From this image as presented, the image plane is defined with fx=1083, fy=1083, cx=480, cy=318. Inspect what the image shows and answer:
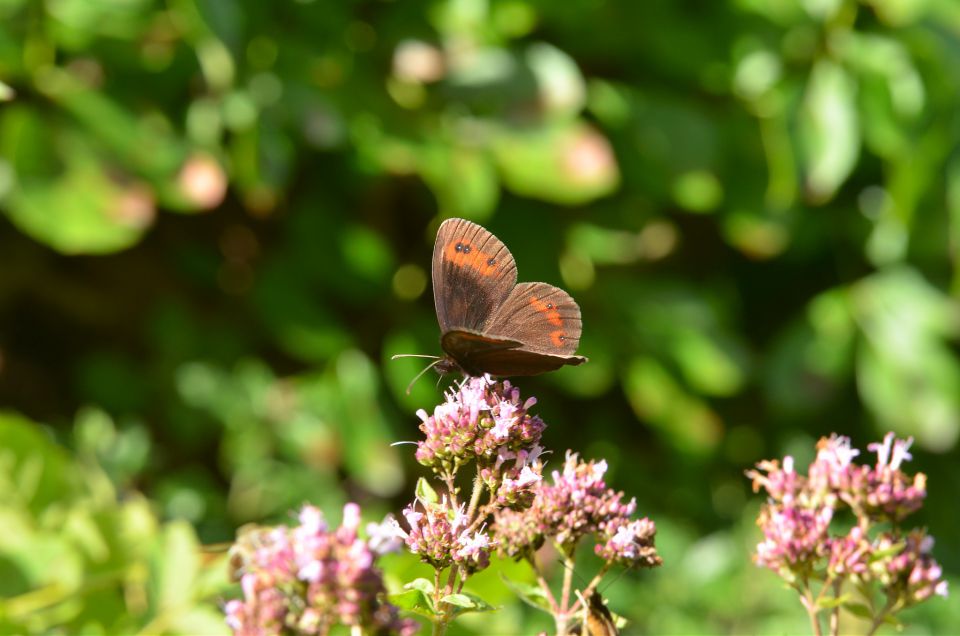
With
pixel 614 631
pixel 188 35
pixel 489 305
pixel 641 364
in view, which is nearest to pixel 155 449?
pixel 188 35

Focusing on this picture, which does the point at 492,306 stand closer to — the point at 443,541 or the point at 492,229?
the point at 443,541

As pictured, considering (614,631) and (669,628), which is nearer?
(614,631)

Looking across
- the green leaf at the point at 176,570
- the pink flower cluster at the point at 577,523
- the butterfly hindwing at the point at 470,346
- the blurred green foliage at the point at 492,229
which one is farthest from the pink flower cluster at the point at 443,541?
the blurred green foliage at the point at 492,229

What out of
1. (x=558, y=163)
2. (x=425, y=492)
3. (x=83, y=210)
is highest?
(x=558, y=163)

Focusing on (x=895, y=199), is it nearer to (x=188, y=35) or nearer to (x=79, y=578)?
(x=188, y=35)

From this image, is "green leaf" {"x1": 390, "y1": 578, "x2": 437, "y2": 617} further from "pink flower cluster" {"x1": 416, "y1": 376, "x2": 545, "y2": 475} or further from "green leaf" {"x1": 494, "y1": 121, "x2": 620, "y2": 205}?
"green leaf" {"x1": 494, "y1": 121, "x2": 620, "y2": 205}

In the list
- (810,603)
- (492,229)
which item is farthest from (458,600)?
(492,229)
